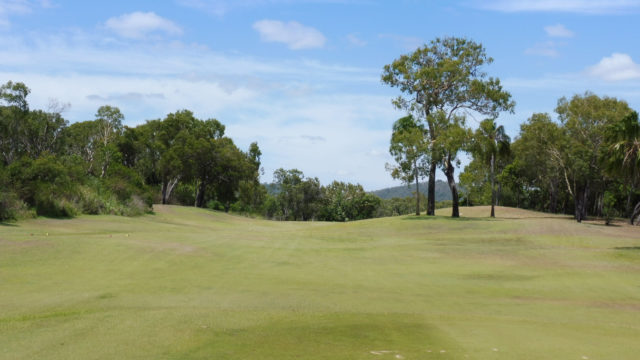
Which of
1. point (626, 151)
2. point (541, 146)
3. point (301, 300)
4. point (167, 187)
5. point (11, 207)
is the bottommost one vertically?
point (301, 300)

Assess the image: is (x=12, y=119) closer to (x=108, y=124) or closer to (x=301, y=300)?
(x=108, y=124)

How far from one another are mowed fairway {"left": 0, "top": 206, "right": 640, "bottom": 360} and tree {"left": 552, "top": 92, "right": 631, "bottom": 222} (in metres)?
34.2

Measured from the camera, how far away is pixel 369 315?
9.69 metres

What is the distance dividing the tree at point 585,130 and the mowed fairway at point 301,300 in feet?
112

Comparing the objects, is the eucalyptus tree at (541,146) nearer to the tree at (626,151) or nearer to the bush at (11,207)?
the tree at (626,151)

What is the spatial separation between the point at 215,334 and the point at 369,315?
2951 mm

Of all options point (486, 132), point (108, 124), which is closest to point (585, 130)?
point (486, 132)

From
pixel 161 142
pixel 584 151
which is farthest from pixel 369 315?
pixel 161 142

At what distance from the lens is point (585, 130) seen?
186 ft

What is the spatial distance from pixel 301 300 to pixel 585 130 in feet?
174

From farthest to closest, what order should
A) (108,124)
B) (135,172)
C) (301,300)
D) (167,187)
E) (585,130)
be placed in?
(108,124) < (167,187) < (585,130) < (135,172) < (301,300)

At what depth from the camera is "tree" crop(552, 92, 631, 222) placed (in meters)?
54.8

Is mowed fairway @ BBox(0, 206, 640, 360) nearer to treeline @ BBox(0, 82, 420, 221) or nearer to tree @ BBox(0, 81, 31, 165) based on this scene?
treeline @ BBox(0, 82, 420, 221)

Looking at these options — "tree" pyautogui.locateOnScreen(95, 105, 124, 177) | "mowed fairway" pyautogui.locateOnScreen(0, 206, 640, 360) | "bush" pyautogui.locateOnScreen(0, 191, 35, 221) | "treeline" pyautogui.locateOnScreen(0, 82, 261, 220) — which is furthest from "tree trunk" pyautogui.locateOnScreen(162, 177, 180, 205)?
"mowed fairway" pyautogui.locateOnScreen(0, 206, 640, 360)
